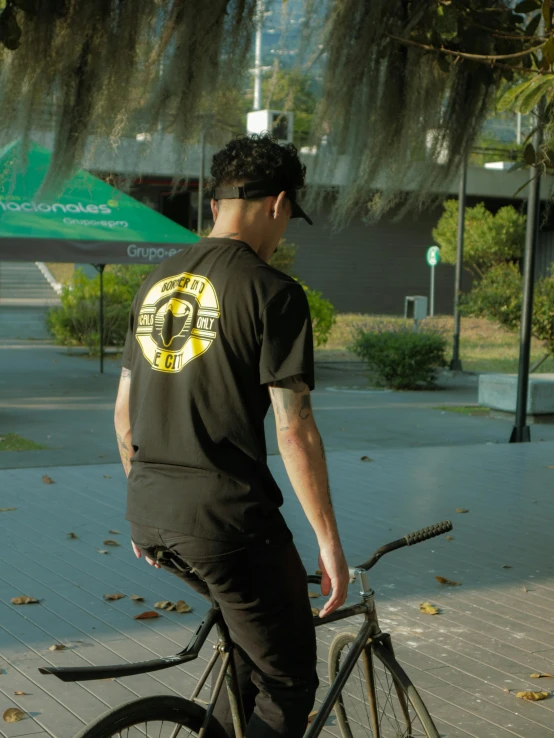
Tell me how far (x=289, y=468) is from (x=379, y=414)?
406 inches

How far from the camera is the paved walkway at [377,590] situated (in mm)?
3975

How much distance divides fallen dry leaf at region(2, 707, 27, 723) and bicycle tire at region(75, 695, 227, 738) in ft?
4.58

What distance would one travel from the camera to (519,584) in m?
5.57

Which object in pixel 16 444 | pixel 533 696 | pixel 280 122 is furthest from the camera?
pixel 16 444

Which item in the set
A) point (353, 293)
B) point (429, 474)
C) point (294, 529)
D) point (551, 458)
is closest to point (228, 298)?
point (294, 529)

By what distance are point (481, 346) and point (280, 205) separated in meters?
23.4

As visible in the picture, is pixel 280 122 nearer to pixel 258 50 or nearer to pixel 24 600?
pixel 258 50

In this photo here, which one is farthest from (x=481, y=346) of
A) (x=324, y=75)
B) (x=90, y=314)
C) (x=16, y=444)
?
(x=324, y=75)

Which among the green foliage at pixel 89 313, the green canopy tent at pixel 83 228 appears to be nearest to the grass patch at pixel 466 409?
the green canopy tent at pixel 83 228

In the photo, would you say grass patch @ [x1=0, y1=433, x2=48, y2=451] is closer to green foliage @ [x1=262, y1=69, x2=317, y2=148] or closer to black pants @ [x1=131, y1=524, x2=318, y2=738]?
green foliage @ [x1=262, y1=69, x2=317, y2=148]

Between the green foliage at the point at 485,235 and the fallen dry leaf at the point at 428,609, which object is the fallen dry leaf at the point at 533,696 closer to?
the fallen dry leaf at the point at 428,609

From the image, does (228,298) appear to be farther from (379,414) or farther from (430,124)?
(379,414)

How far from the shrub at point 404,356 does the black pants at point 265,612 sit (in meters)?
13.1

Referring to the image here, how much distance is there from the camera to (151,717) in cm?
236
